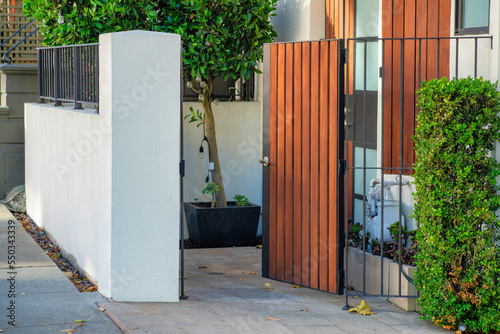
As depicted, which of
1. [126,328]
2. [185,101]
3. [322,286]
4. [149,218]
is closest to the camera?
[126,328]

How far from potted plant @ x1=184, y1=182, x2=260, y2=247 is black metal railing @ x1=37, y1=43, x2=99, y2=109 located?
2062 millimetres

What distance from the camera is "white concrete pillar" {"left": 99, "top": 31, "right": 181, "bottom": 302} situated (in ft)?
20.3

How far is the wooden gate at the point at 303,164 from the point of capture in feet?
21.9

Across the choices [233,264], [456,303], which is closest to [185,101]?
[233,264]

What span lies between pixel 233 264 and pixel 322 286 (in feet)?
5.78

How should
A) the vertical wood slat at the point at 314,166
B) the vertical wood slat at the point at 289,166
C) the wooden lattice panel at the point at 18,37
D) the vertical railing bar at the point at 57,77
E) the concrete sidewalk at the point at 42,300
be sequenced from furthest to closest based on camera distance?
Result: the wooden lattice panel at the point at 18,37, the vertical railing bar at the point at 57,77, the vertical wood slat at the point at 289,166, the vertical wood slat at the point at 314,166, the concrete sidewalk at the point at 42,300

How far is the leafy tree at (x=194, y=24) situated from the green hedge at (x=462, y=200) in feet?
12.0

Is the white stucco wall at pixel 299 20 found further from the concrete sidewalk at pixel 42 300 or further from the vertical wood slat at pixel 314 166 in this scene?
the concrete sidewalk at pixel 42 300

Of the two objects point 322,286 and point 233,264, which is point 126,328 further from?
point 233,264

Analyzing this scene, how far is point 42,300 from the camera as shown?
631cm

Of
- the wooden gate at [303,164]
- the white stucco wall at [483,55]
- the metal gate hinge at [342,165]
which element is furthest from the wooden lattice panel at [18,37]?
the white stucco wall at [483,55]

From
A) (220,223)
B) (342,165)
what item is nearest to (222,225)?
(220,223)

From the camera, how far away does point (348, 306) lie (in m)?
6.41

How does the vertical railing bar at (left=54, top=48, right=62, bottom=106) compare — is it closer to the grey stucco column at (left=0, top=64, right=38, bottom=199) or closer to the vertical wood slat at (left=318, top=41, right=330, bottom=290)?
the grey stucco column at (left=0, top=64, right=38, bottom=199)
